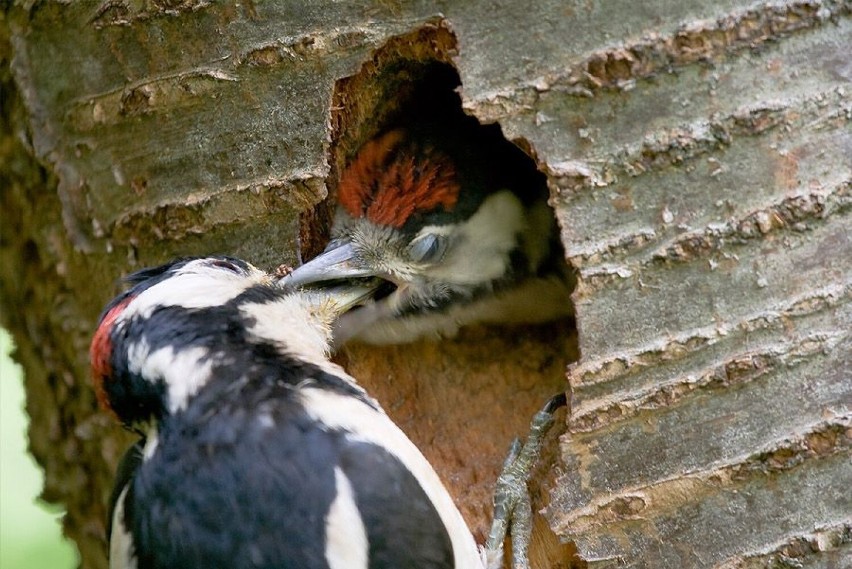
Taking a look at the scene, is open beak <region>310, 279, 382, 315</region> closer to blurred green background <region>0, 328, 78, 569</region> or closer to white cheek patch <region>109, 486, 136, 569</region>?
white cheek patch <region>109, 486, 136, 569</region>

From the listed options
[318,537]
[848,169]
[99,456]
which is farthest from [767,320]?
[99,456]

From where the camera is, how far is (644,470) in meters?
1.87

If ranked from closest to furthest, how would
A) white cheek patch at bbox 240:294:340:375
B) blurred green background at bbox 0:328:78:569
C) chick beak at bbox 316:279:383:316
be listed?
1. white cheek patch at bbox 240:294:340:375
2. chick beak at bbox 316:279:383:316
3. blurred green background at bbox 0:328:78:569

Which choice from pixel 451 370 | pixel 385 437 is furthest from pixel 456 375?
pixel 385 437

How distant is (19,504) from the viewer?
340 centimetres

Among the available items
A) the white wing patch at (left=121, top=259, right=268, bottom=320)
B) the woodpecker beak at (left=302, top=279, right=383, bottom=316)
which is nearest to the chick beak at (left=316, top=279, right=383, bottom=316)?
the woodpecker beak at (left=302, top=279, right=383, bottom=316)

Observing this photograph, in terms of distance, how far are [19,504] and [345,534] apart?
194 centimetres

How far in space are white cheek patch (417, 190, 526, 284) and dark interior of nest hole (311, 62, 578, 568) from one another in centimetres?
15

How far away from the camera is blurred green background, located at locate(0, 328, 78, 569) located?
3184mm

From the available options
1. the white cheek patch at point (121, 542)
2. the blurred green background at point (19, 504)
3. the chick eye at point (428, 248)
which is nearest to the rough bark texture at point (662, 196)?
the chick eye at point (428, 248)

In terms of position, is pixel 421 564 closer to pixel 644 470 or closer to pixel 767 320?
pixel 644 470

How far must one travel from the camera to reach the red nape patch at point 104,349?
2041 mm

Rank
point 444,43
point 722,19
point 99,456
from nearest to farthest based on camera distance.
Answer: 1. point 722,19
2. point 444,43
3. point 99,456

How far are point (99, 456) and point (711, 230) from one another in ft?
5.63
